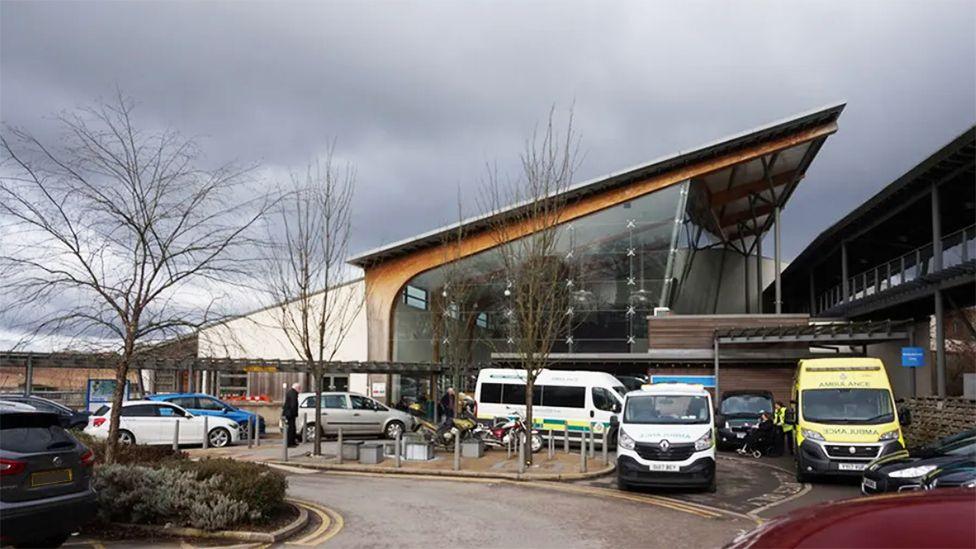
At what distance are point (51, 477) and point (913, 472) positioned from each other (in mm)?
11374

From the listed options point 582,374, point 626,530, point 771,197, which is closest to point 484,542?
point 626,530

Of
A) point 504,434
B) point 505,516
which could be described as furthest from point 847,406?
point 504,434

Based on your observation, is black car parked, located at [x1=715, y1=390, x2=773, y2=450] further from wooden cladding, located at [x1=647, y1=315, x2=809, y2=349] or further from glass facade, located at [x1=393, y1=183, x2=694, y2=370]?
glass facade, located at [x1=393, y1=183, x2=694, y2=370]

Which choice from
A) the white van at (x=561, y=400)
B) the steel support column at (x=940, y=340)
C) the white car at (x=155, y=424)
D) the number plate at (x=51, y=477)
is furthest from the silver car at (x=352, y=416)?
the number plate at (x=51, y=477)

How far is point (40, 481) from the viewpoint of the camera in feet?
24.4

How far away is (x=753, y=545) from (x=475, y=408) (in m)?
22.7

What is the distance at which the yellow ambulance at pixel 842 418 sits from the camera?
604 inches

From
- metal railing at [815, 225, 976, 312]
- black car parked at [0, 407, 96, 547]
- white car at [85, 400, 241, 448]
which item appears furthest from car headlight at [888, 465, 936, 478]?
white car at [85, 400, 241, 448]

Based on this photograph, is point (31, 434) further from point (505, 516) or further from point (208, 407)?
point (208, 407)

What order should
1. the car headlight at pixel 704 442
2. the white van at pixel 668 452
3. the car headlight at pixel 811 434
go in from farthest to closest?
the car headlight at pixel 811 434 < the car headlight at pixel 704 442 < the white van at pixel 668 452

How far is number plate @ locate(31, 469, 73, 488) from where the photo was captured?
740 cm

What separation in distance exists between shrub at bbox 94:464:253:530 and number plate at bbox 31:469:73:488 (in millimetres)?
1648

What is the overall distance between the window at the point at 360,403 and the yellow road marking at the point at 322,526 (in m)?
12.9

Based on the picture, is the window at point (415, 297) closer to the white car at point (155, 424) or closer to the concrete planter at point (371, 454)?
the white car at point (155, 424)
